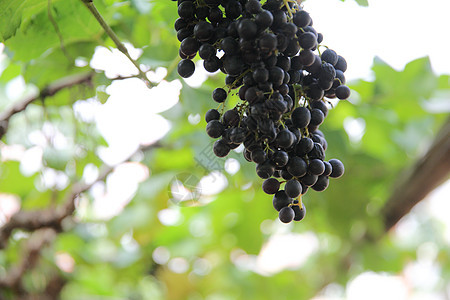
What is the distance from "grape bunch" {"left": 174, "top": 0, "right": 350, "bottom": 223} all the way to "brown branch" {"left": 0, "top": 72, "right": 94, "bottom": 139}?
476 millimetres

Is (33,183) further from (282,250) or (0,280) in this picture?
(282,250)

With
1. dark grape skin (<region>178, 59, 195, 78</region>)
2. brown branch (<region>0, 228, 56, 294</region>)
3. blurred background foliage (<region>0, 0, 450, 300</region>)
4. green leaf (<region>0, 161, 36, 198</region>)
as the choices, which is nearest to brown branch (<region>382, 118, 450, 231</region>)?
blurred background foliage (<region>0, 0, 450, 300</region>)

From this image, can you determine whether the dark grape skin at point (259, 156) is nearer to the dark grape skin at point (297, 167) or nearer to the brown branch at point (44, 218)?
the dark grape skin at point (297, 167)

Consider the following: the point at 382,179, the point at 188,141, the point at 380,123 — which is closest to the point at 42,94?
the point at 188,141

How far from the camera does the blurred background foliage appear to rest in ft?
2.64

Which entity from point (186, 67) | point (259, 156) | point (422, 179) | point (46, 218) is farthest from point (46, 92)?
point (422, 179)

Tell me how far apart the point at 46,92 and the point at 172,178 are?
32cm

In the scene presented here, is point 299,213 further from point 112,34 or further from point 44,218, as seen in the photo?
point 44,218

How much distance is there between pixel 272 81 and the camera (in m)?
0.44

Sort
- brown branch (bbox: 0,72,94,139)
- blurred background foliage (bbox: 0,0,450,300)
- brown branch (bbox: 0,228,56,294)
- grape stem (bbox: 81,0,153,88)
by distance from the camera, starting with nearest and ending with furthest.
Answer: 1. grape stem (bbox: 81,0,153,88)
2. blurred background foliage (bbox: 0,0,450,300)
3. brown branch (bbox: 0,72,94,139)
4. brown branch (bbox: 0,228,56,294)

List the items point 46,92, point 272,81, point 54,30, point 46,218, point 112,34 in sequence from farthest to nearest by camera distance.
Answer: point 46,218, point 46,92, point 54,30, point 112,34, point 272,81

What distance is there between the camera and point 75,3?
2.23ft

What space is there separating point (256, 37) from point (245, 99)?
0.21 feet

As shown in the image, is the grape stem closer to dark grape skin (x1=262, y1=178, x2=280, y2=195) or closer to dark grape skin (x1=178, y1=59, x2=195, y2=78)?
dark grape skin (x1=178, y1=59, x2=195, y2=78)
